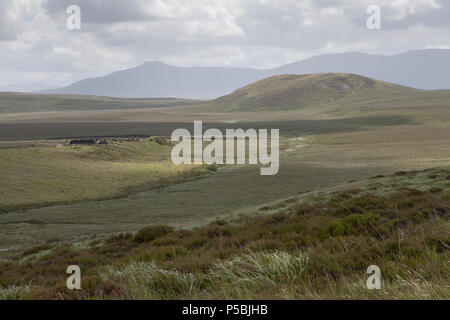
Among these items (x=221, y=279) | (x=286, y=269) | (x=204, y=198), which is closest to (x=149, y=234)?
(x=221, y=279)

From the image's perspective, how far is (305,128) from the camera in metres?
115

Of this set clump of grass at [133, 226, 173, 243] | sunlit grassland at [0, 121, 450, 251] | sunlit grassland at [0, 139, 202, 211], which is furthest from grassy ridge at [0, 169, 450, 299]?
sunlit grassland at [0, 139, 202, 211]

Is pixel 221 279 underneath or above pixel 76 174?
above

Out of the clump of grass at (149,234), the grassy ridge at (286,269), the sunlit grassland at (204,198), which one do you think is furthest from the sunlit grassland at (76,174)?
the grassy ridge at (286,269)

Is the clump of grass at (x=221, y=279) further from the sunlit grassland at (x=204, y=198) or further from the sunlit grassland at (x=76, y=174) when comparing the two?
the sunlit grassland at (x=76, y=174)

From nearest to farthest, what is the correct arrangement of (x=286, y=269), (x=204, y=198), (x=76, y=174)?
(x=286, y=269)
(x=204, y=198)
(x=76, y=174)

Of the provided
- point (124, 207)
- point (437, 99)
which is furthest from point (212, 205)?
point (437, 99)

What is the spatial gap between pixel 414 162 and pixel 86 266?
41.8m

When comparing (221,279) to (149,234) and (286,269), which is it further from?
(149,234)

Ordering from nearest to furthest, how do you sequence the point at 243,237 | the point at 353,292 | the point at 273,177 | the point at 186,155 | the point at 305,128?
the point at 353,292, the point at 243,237, the point at 273,177, the point at 186,155, the point at 305,128

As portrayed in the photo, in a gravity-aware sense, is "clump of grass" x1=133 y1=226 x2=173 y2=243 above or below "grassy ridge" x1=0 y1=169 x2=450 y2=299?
below

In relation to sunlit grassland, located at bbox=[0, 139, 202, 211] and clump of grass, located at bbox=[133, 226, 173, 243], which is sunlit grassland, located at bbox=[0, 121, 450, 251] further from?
clump of grass, located at bbox=[133, 226, 173, 243]

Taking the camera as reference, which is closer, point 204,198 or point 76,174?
point 204,198
